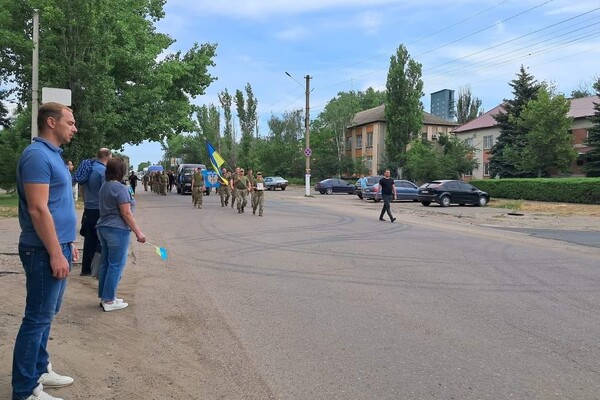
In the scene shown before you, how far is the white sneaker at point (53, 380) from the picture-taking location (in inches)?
142

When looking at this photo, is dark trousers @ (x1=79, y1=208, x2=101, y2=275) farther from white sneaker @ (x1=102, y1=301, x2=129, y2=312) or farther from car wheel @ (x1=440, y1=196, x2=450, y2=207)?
car wheel @ (x1=440, y1=196, x2=450, y2=207)

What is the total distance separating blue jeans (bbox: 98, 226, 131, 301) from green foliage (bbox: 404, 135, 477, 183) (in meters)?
38.6

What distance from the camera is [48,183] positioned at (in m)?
3.22

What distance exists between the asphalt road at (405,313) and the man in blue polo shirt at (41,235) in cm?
163

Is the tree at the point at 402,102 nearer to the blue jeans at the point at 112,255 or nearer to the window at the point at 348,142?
the window at the point at 348,142

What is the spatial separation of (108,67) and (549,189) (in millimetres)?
24789

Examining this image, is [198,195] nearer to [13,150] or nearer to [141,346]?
[13,150]

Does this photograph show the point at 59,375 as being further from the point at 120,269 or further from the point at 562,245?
the point at 562,245

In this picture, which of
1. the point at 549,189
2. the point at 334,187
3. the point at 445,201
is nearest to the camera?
the point at 445,201

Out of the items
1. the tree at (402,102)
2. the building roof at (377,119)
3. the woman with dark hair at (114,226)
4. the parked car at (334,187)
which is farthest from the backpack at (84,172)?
the building roof at (377,119)

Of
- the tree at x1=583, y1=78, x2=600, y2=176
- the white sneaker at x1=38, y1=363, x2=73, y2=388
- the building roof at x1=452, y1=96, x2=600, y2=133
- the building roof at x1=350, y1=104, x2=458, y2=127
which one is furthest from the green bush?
the building roof at x1=350, y1=104, x2=458, y2=127

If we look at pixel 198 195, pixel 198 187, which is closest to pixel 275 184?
pixel 198 195

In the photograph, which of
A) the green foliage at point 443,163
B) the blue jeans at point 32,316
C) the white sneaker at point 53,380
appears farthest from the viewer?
the green foliage at point 443,163

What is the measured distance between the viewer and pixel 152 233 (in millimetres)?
13070
